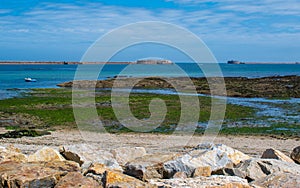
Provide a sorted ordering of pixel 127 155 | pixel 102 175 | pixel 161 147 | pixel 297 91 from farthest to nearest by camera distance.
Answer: pixel 297 91, pixel 161 147, pixel 127 155, pixel 102 175

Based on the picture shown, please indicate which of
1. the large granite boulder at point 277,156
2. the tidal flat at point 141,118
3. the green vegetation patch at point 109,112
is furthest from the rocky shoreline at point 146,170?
the green vegetation patch at point 109,112

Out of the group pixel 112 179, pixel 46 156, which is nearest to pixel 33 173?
pixel 112 179

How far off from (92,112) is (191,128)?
343 inches

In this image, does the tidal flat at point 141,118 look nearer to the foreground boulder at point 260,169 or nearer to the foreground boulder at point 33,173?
the foreground boulder at point 260,169

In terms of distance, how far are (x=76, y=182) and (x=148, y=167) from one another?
1.85 meters

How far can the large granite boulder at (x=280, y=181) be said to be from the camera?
6820 mm

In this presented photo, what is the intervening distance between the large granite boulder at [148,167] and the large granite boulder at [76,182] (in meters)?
1.01

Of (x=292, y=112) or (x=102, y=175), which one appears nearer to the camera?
(x=102, y=175)

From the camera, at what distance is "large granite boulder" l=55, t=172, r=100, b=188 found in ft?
21.4

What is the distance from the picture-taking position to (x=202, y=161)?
834 centimetres

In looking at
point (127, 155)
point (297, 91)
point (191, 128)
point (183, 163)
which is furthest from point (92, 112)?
point (297, 91)

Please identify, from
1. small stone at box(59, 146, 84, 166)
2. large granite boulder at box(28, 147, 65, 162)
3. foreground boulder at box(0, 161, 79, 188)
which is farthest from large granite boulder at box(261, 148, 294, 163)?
large granite boulder at box(28, 147, 65, 162)

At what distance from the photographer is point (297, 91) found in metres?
44.1

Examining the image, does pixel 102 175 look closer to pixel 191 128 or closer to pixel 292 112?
pixel 191 128
